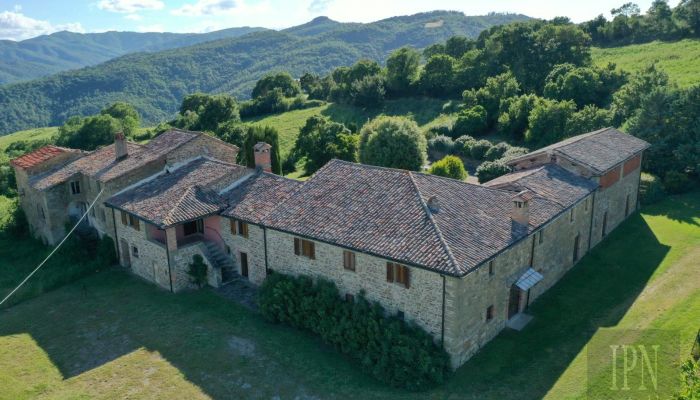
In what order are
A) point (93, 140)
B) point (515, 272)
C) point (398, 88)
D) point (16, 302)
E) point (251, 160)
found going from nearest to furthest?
1. point (515, 272)
2. point (16, 302)
3. point (251, 160)
4. point (93, 140)
5. point (398, 88)

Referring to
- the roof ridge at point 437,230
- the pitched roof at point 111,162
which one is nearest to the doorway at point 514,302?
the roof ridge at point 437,230

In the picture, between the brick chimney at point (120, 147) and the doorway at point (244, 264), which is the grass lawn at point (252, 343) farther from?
the brick chimney at point (120, 147)

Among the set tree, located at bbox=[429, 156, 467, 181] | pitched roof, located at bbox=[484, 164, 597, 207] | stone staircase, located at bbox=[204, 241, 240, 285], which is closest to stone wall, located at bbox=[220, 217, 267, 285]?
stone staircase, located at bbox=[204, 241, 240, 285]

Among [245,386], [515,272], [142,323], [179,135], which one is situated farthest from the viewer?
[179,135]

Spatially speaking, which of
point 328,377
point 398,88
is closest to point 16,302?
point 328,377

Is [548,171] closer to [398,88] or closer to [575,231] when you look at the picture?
[575,231]

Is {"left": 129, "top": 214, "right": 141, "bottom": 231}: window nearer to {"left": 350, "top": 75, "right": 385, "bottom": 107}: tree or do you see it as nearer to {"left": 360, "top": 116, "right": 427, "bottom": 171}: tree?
{"left": 360, "top": 116, "right": 427, "bottom": 171}: tree

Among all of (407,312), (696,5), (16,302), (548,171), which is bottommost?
(16,302)
